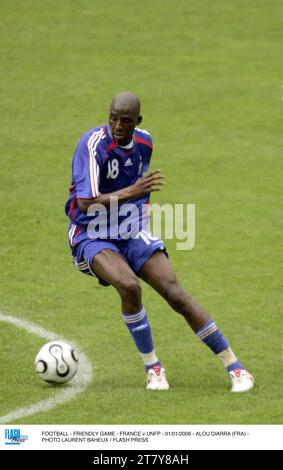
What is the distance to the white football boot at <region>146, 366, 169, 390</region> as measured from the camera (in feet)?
34.7

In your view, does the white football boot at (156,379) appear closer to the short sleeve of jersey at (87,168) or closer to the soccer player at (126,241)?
the soccer player at (126,241)

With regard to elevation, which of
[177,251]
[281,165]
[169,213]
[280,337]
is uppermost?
[281,165]

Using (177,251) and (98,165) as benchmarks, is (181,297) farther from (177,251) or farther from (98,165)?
(177,251)

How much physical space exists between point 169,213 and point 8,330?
5.51 m

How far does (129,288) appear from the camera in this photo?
1038cm

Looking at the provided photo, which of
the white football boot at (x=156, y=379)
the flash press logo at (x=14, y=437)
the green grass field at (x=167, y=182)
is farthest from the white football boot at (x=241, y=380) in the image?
the flash press logo at (x=14, y=437)

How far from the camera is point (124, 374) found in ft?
36.7

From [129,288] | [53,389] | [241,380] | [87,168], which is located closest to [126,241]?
[129,288]

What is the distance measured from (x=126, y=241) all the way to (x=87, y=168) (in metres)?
0.84

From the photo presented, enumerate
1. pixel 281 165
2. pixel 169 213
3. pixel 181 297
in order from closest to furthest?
pixel 181 297
pixel 169 213
pixel 281 165

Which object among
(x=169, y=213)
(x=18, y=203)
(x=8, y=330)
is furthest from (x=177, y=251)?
(x=8, y=330)

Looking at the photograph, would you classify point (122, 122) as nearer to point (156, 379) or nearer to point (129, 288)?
point (129, 288)

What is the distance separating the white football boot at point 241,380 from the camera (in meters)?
10.5

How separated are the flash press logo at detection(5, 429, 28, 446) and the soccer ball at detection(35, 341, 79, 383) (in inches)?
58.2
